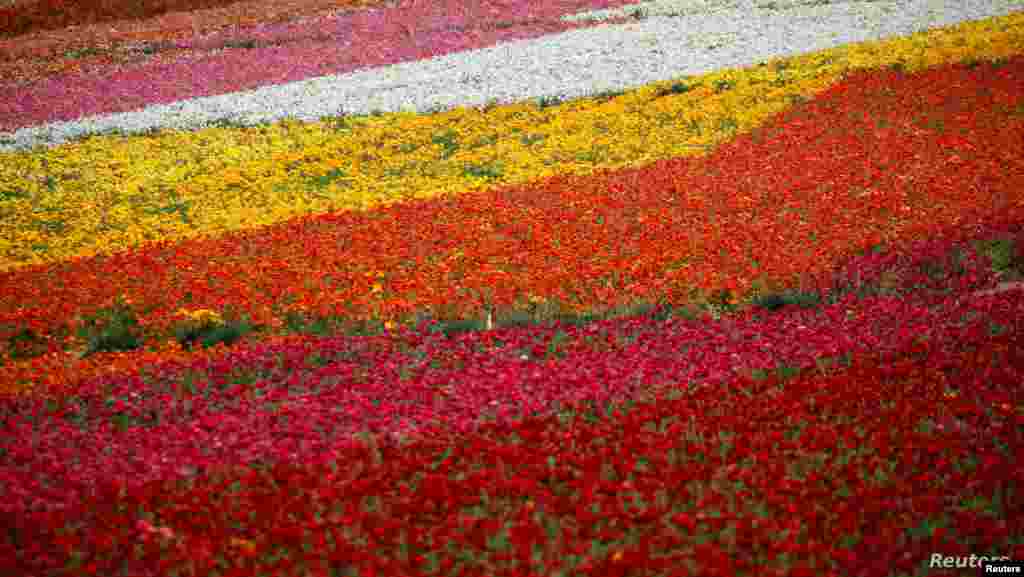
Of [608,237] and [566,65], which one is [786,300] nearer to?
[608,237]

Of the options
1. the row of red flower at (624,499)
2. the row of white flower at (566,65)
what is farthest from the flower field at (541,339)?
the row of white flower at (566,65)

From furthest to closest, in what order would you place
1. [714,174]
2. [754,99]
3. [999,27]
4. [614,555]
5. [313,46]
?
1. [313,46]
2. [999,27]
3. [754,99]
4. [714,174]
5. [614,555]

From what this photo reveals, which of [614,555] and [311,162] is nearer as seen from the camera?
[614,555]

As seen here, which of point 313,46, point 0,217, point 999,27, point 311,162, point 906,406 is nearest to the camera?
point 906,406

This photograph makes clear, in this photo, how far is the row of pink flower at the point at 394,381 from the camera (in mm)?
7367

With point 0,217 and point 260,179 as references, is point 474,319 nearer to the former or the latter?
point 260,179

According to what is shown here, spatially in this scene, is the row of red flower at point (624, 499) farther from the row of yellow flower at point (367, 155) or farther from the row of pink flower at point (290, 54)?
the row of pink flower at point (290, 54)

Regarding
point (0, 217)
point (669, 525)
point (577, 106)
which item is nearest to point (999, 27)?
point (577, 106)

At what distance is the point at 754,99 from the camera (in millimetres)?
23234

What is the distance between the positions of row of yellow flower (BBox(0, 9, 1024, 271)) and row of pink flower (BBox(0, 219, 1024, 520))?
7.82 metres

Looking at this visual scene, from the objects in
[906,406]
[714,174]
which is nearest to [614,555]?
[906,406]

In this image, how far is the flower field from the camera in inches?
243

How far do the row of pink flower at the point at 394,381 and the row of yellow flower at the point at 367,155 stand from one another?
7.82m

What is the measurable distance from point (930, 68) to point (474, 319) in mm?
15985
